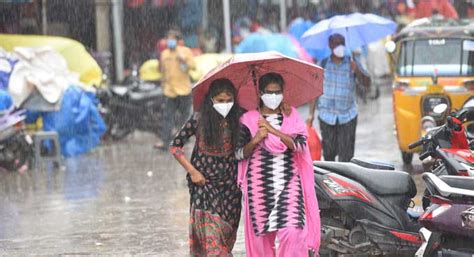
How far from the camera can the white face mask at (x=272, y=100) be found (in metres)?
6.74

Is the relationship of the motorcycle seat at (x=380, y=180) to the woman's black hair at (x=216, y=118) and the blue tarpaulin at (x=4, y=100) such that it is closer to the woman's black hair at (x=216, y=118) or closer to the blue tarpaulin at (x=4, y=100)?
the woman's black hair at (x=216, y=118)

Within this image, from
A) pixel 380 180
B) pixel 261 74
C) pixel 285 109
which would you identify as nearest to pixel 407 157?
pixel 380 180

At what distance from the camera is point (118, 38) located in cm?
2244

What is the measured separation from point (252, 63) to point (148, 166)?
330 inches

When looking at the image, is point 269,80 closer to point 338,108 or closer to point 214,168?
point 214,168

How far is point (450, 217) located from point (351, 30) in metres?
6.44

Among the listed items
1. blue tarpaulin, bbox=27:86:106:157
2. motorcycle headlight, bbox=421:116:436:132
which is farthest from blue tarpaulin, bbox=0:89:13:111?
motorcycle headlight, bbox=421:116:436:132

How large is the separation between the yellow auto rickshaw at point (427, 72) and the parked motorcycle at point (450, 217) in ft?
22.0

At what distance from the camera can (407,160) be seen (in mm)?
13781

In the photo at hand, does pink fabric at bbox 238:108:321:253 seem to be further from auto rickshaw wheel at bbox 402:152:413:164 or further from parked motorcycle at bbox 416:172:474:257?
auto rickshaw wheel at bbox 402:152:413:164

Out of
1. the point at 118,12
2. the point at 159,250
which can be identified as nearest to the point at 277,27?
the point at 118,12

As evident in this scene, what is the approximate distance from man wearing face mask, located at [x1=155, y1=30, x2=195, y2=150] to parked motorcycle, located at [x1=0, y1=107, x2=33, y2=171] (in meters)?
2.93

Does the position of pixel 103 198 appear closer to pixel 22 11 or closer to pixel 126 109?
pixel 126 109

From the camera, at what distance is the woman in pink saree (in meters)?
6.68
